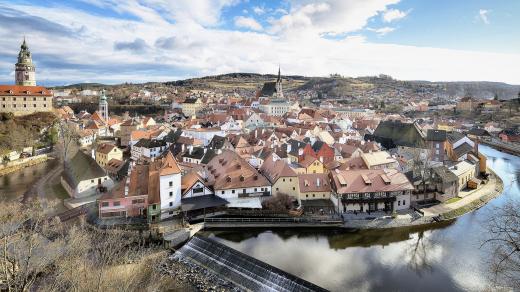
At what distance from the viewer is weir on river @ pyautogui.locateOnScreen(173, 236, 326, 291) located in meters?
15.9

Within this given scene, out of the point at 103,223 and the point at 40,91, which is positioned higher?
the point at 40,91

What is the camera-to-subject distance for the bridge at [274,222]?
2317cm

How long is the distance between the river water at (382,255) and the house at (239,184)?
10.5ft

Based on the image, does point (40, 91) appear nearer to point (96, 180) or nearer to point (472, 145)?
point (96, 180)

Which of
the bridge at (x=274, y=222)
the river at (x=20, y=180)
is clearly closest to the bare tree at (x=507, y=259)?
the bridge at (x=274, y=222)

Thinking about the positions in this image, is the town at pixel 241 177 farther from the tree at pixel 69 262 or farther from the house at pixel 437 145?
the tree at pixel 69 262

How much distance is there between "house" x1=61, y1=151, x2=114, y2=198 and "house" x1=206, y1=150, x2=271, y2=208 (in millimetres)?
9204

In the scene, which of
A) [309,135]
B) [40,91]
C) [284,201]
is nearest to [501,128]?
[309,135]

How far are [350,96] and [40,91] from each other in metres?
118

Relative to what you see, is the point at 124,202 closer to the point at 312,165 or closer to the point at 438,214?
the point at 312,165

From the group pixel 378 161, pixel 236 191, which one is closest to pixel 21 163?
pixel 236 191

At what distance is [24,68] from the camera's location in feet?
209

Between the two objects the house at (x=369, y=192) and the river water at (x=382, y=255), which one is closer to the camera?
the river water at (x=382, y=255)

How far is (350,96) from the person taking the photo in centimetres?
14412
